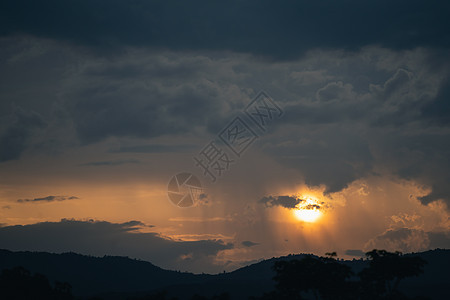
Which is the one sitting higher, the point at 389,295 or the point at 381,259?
the point at 381,259

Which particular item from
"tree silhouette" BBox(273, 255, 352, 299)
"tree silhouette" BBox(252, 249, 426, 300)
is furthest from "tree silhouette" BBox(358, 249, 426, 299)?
"tree silhouette" BBox(273, 255, 352, 299)

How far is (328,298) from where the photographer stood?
291ft

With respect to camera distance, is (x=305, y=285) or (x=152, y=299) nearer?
(x=305, y=285)

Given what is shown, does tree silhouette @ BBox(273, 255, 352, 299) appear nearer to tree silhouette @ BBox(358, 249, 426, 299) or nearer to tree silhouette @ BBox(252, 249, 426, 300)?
tree silhouette @ BBox(252, 249, 426, 300)

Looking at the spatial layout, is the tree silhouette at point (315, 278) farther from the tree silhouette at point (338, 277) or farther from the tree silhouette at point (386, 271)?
the tree silhouette at point (386, 271)

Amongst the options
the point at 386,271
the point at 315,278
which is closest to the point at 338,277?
the point at 315,278

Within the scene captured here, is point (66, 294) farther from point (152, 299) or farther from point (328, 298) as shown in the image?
point (328, 298)

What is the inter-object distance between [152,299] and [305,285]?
95.4ft

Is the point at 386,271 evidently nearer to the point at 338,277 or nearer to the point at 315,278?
the point at 338,277

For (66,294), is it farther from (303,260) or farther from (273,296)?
(303,260)

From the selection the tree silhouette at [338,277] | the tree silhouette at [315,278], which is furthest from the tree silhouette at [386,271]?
the tree silhouette at [315,278]

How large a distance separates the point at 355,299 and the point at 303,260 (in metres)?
11.4

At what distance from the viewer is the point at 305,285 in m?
84.6

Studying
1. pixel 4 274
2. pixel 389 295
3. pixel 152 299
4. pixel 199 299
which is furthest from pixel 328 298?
pixel 4 274
